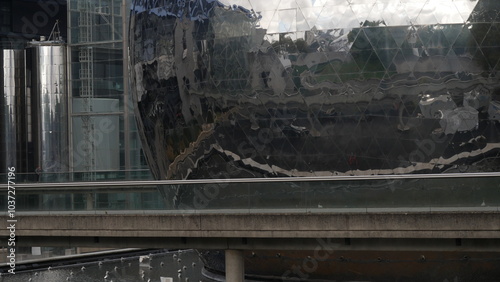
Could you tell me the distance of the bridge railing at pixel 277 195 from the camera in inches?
758

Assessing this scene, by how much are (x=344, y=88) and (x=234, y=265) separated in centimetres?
482

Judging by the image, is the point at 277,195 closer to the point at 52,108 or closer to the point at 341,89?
the point at 341,89

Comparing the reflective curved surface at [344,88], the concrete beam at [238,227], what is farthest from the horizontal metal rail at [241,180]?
the reflective curved surface at [344,88]

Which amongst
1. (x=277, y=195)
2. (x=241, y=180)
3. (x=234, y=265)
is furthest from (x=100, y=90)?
(x=277, y=195)

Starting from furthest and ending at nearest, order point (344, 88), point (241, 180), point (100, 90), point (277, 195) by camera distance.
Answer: point (100, 90) < point (344, 88) < point (241, 180) < point (277, 195)

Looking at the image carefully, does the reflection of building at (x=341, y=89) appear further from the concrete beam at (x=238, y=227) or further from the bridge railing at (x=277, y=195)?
the concrete beam at (x=238, y=227)

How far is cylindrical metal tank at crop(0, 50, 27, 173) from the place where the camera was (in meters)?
50.5

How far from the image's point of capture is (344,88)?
23297 mm

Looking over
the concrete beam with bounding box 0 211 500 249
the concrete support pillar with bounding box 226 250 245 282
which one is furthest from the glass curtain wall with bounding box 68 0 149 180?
the concrete support pillar with bounding box 226 250 245 282

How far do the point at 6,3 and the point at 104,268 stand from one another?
120ft

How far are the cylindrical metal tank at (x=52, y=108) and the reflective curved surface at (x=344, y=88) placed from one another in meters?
22.7

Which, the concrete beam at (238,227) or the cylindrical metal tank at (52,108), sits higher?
the cylindrical metal tank at (52,108)

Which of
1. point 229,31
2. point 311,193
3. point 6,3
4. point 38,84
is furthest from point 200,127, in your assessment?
point 6,3

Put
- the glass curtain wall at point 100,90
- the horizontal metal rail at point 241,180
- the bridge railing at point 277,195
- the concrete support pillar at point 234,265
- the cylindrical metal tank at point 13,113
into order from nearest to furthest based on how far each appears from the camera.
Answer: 1. the bridge railing at point 277,195
2. the horizontal metal rail at point 241,180
3. the concrete support pillar at point 234,265
4. the glass curtain wall at point 100,90
5. the cylindrical metal tank at point 13,113
